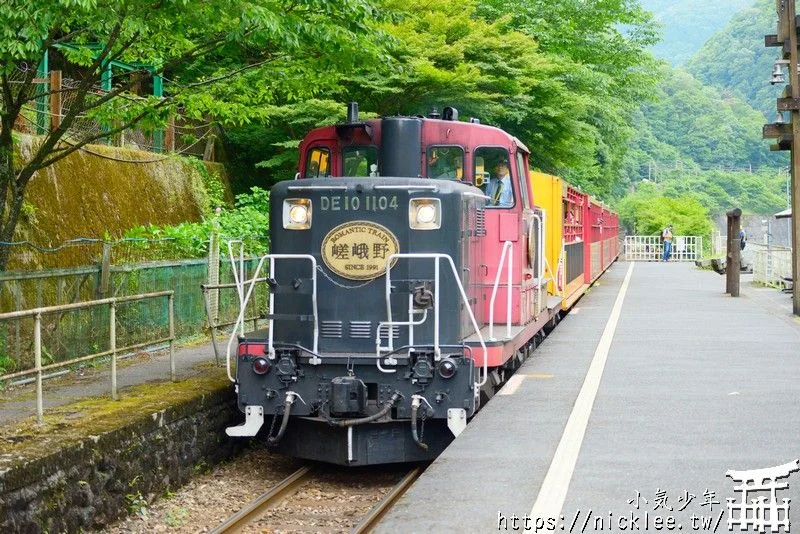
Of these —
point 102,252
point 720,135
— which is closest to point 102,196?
Answer: point 102,252

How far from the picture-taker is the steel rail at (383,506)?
7793 mm

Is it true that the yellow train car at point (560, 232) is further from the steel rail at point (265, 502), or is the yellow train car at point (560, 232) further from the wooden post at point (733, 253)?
the steel rail at point (265, 502)

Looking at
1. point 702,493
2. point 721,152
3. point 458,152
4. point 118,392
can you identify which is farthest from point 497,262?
point 721,152

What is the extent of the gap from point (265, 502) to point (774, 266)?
22989mm

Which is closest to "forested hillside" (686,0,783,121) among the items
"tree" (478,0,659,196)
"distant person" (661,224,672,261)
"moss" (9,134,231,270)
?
"distant person" (661,224,672,261)

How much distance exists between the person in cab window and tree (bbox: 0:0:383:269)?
6.02 feet

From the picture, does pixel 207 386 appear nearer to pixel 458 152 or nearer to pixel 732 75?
pixel 458 152

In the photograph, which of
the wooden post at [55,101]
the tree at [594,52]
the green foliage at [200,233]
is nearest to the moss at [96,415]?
the green foliage at [200,233]

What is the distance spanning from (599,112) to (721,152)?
79985mm

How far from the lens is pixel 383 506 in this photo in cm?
832

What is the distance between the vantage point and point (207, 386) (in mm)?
10398

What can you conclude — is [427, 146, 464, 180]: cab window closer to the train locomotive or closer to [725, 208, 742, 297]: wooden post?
the train locomotive

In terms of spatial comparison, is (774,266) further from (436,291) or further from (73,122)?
(436,291)

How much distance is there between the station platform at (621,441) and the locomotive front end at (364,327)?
642 millimetres
